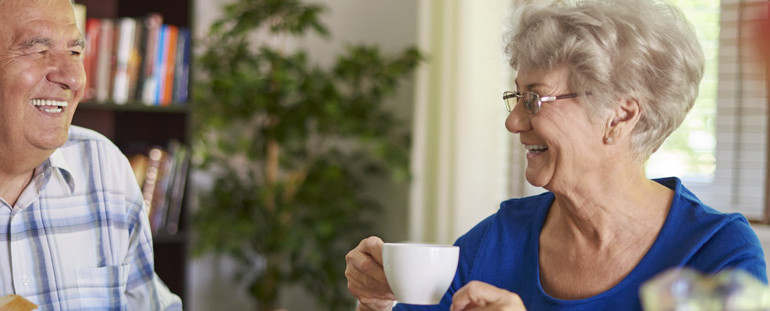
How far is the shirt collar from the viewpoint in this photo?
1.29 metres

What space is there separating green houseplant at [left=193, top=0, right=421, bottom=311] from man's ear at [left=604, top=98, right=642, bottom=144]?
2.00 meters

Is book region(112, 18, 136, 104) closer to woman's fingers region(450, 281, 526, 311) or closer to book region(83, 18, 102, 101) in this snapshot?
book region(83, 18, 102, 101)

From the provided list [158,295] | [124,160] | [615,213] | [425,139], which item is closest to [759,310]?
[615,213]

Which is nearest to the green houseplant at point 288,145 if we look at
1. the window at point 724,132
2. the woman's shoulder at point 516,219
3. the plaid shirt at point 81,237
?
the window at point 724,132

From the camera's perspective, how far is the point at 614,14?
3.93 feet

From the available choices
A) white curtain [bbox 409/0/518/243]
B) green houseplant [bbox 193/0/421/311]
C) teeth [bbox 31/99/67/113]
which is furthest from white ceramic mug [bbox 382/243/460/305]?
green houseplant [bbox 193/0/421/311]

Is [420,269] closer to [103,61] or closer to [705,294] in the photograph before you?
[705,294]

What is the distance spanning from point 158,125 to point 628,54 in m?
1.96

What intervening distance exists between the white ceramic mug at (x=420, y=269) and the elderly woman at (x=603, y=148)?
0.55 ft

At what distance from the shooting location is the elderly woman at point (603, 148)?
1.16 meters

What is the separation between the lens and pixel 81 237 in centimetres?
131

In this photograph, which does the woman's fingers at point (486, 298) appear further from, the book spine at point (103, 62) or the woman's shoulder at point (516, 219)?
the book spine at point (103, 62)

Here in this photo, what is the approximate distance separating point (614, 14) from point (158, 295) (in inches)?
35.3

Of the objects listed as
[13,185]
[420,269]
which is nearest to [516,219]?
[420,269]
